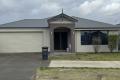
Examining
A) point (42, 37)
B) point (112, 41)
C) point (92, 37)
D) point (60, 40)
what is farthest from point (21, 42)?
point (112, 41)

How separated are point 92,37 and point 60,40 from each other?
3.93m

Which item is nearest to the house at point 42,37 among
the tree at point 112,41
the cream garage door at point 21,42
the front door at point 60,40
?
the cream garage door at point 21,42

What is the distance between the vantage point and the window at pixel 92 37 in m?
37.3

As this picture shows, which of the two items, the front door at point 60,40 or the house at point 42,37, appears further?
the front door at point 60,40

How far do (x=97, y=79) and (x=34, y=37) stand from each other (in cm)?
2243

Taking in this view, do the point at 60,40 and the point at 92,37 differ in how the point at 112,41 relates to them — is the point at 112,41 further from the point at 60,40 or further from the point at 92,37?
the point at 60,40

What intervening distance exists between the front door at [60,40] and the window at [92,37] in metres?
2.38

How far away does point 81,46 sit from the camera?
37094mm

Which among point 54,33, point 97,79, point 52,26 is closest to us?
point 97,79

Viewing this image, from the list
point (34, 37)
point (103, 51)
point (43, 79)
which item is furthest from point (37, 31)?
point (43, 79)

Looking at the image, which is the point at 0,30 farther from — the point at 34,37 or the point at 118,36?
the point at 118,36

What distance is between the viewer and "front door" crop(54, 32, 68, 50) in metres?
38.4

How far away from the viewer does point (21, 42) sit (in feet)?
122

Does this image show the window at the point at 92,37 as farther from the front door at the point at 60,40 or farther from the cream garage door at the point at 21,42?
the cream garage door at the point at 21,42
